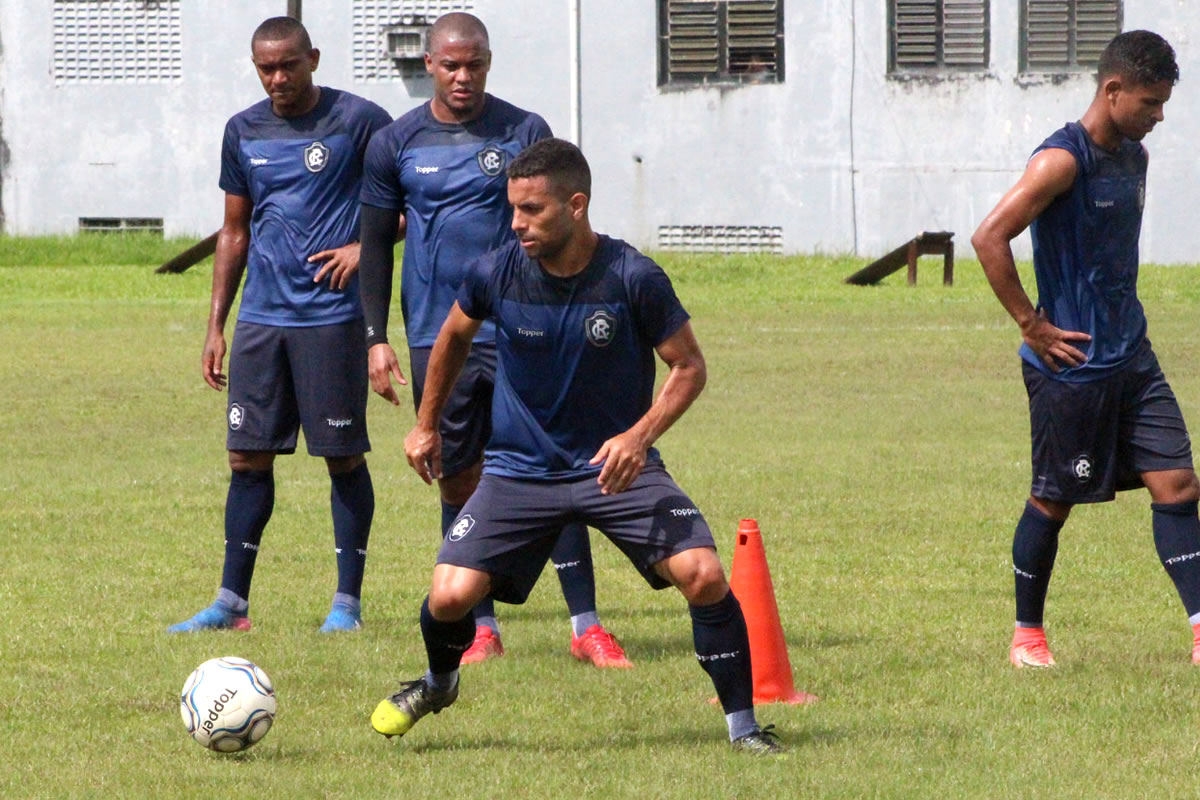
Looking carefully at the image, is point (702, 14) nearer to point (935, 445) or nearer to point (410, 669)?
point (935, 445)

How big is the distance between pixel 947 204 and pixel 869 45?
2.99 metres

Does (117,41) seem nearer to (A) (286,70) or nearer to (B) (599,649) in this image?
(A) (286,70)

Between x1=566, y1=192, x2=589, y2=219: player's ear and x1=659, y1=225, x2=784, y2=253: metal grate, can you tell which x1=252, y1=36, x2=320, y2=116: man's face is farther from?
x1=659, y1=225, x2=784, y2=253: metal grate

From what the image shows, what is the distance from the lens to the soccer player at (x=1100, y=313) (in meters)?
6.48

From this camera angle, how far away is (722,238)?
33688mm

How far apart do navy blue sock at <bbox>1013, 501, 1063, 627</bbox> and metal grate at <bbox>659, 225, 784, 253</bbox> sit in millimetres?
26666

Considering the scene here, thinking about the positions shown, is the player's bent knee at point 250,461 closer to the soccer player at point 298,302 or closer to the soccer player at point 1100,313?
the soccer player at point 298,302

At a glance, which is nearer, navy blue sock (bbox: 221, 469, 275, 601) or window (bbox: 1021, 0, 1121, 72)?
navy blue sock (bbox: 221, 469, 275, 601)

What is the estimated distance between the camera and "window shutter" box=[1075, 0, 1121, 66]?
1254 inches

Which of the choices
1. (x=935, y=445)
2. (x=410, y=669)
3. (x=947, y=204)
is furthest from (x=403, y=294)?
(x=947, y=204)

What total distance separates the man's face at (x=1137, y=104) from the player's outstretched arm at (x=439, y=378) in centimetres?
232

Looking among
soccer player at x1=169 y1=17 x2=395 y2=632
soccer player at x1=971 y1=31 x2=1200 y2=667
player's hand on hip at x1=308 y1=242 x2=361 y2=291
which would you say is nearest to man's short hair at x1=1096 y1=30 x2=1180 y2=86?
soccer player at x1=971 y1=31 x2=1200 y2=667

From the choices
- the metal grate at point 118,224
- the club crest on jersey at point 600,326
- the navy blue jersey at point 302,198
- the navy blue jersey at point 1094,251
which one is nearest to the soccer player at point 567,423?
the club crest on jersey at point 600,326

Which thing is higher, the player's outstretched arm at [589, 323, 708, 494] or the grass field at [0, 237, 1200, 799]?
the player's outstretched arm at [589, 323, 708, 494]
